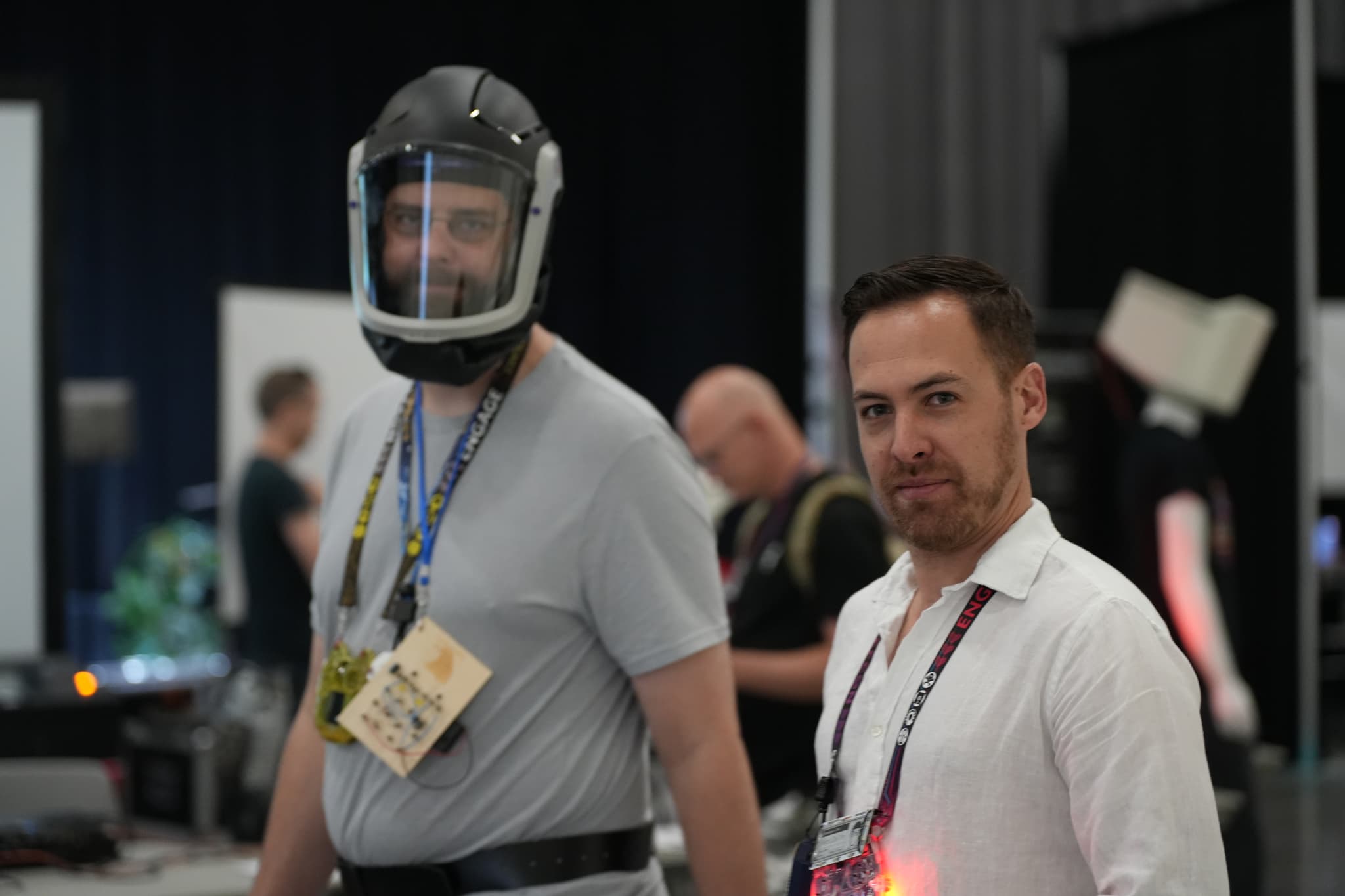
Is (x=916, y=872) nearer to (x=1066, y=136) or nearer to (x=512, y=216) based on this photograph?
(x=512, y=216)

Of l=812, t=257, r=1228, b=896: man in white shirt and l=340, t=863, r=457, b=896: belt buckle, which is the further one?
l=340, t=863, r=457, b=896: belt buckle

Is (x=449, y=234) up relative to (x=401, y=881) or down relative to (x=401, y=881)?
up

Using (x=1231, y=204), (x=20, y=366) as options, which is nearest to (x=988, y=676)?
(x=20, y=366)

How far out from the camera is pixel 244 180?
27.0 feet

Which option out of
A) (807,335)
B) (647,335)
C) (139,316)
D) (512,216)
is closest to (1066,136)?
(807,335)

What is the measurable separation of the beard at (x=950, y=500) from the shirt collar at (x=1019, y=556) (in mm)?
25

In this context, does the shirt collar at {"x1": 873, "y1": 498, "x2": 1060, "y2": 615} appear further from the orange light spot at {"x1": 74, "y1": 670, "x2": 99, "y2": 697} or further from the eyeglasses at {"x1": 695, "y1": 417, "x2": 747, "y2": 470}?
the orange light spot at {"x1": 74, "y1": 670, "x2": 99, "y2": 697}

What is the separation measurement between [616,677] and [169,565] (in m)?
5.71

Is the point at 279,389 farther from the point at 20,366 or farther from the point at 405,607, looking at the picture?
the point at 405,607

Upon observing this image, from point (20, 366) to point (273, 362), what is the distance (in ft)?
8.19

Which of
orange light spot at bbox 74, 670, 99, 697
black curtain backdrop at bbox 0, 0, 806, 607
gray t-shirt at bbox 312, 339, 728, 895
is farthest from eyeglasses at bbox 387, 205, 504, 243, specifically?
black curtain backdrop at bbox 0, 0, 806, 607

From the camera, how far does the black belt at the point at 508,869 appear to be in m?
1.50

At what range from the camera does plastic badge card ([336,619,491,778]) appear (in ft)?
4.97

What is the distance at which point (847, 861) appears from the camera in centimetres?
117
